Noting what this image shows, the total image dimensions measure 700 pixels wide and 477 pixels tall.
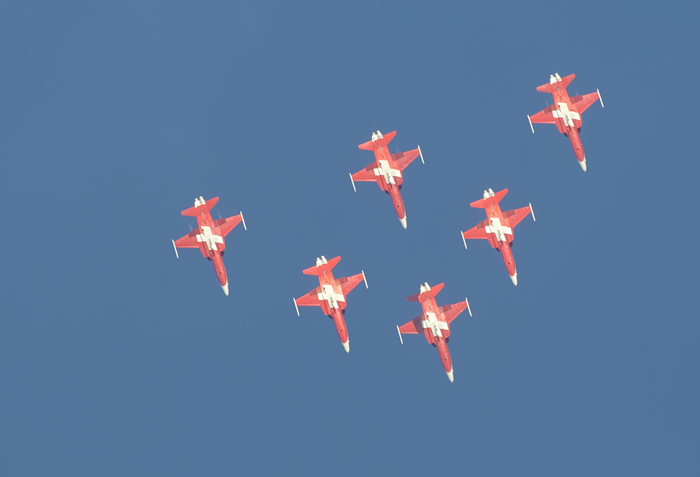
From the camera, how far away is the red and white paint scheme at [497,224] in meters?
87.1

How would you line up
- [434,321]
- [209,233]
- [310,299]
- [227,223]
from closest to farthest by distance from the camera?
[434,321] → [310,299] → [209,233] → [227,223]

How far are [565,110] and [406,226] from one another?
14.6m

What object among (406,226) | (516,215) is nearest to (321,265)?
(406,226)

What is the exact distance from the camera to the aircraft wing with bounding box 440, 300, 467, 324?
8750cm

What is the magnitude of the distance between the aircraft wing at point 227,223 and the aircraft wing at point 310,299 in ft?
24.4

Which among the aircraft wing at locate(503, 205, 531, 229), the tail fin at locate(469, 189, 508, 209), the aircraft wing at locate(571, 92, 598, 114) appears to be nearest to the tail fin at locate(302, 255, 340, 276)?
the tail fin at locate(469, 189, 508, 209)

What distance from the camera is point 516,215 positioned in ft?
288

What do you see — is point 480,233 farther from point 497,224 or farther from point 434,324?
point 434,324

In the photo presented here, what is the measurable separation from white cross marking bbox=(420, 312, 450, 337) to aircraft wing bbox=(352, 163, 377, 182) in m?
11.0

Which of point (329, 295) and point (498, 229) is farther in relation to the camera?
point (498, 229)

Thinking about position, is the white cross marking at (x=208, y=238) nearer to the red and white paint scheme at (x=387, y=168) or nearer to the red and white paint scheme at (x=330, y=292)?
the red and white paint scheme at (x=330, y=292)

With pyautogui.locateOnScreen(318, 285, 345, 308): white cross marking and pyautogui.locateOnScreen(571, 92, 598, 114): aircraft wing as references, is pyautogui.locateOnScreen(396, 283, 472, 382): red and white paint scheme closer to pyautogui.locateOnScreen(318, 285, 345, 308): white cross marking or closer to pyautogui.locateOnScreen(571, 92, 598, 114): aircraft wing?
pyautogui.locateOnScreen(318, 285, 345, 308): white cross marking

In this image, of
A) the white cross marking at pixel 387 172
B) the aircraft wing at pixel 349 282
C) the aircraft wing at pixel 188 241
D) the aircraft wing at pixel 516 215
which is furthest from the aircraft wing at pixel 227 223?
A: the aircraft wing at pixel 516 215

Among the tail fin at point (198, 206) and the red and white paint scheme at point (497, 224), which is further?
the tail fin at point (198, 206)
